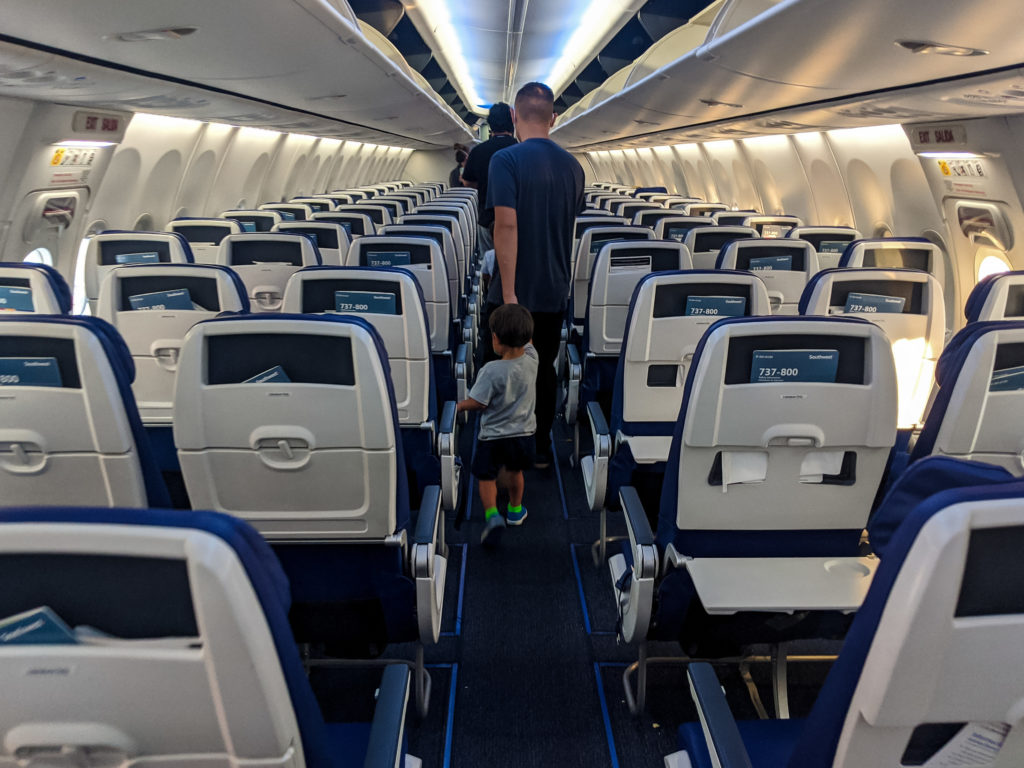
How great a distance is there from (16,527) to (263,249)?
4408mm

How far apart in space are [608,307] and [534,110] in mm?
1236

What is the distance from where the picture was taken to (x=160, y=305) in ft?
11.1

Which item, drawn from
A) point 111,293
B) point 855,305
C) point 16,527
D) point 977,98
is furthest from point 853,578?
point 977,98

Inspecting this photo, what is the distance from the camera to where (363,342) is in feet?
6.71

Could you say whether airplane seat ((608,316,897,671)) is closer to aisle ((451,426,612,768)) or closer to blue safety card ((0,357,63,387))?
aisle ((451,426,612,768))

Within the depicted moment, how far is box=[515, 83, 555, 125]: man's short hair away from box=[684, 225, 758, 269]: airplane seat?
7.11ft

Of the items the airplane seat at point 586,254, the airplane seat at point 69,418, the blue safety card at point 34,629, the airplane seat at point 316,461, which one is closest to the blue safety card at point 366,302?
the airplane seat at point 316,461

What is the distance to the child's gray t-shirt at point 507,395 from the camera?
3.72 metres

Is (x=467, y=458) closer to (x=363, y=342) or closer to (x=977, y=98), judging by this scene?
(x=363, y=342)

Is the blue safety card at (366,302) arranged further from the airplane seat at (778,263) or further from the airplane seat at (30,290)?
the airplane seat at (778,263)

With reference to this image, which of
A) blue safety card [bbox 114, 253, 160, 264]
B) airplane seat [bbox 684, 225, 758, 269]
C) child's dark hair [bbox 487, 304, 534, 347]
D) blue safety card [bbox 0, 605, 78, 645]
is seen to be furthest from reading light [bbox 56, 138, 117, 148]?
blue safety card [bbox 0, 605, 78, 645]

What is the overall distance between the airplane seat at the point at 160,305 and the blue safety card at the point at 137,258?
1449 millimetres

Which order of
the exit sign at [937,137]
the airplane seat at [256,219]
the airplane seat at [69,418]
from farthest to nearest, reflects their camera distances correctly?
the airplane seat at [256,219] < the exit sign at [937,137] < the airplane seat at [69,418]

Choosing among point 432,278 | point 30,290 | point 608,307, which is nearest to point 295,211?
point 432,278
